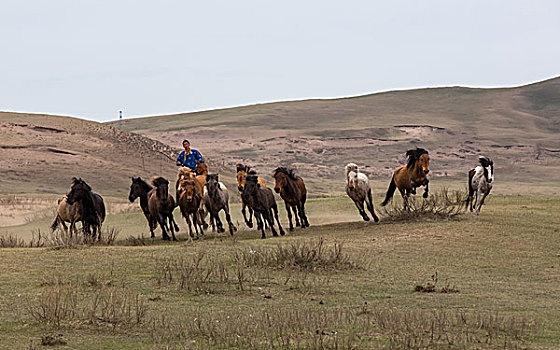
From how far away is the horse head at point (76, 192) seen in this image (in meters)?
19.4

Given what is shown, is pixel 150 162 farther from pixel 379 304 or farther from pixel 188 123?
pixel 188 123

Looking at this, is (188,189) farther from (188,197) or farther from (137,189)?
(137,189)

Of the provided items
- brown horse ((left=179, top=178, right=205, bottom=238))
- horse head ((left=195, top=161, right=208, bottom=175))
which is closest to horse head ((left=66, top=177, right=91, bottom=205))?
brown horse ((left=179, top=178, right=205, bottom=238))

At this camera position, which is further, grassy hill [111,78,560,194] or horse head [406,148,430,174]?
grassy hill [111,78,560,194]

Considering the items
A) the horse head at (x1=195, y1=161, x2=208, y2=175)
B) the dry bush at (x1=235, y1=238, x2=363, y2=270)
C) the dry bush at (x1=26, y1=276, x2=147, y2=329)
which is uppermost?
the horse head at (x1=195, y1=161, x2=208, y2=175)

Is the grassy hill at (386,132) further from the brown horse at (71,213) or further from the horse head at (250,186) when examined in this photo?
the brown horse at (71,213)

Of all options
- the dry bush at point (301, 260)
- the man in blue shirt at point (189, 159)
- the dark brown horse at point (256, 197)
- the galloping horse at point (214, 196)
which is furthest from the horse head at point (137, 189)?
the dry bush at point (301, 260)

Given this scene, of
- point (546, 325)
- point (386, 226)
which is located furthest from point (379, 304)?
point (386, 226)

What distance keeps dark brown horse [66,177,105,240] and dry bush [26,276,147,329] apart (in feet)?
26.9

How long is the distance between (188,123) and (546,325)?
121 m

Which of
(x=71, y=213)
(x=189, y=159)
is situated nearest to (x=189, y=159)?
(x=189, y=159)

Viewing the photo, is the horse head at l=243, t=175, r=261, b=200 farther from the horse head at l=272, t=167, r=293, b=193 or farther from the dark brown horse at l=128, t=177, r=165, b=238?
the dark brown horse at l=128, t=177, r=165, b=238

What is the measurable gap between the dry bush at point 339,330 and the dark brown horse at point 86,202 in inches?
400

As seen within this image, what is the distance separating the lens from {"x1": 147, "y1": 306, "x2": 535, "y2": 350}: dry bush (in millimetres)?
8312
